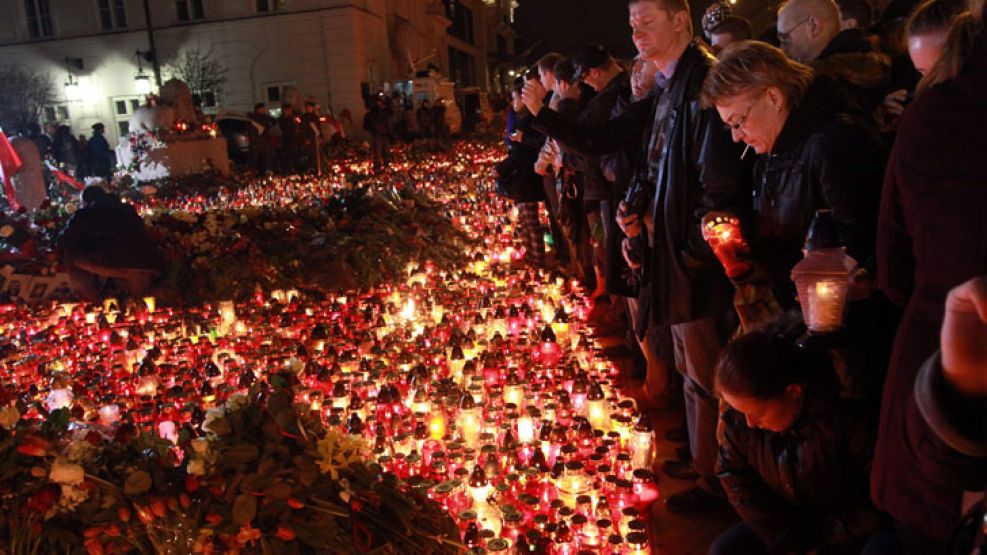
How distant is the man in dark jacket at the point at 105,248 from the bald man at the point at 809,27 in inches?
210

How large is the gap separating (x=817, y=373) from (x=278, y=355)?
11.6 feet

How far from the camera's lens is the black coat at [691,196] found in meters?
2.76

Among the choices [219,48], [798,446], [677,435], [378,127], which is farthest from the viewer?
[219,48]

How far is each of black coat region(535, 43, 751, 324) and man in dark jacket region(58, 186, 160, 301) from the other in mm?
4909

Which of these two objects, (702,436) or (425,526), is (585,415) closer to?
(702,436)

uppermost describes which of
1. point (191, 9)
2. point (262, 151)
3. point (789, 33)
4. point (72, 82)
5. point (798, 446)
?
point (191, 9)

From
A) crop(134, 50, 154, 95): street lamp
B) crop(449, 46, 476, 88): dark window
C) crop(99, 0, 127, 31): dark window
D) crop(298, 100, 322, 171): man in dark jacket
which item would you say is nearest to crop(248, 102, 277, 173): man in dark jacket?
crop(298, 100, 322, 171): man in dark jacket

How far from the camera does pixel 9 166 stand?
1086cm

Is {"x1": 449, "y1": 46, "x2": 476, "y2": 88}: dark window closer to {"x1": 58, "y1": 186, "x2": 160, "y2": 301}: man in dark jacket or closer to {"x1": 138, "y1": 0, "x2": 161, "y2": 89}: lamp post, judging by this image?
{"x1": 138, "y1": 0, "x2": 161, "y2": 89}: lamp post

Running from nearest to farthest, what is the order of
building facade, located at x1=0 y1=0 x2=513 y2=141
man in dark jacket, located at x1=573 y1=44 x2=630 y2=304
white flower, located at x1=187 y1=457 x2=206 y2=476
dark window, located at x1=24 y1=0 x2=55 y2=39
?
white flower, located at x1=187 y1=457 x2=206 y2=476 → man in dark jacket, located at x1=573 y1=44 x2=630 y2=304 → building facade, located at x1=0 y1=0 x2=513 y2=141 → dark window, located at x1=24 y1=0 x2=55 y2=39

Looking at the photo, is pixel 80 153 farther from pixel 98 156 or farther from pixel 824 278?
pixel 824 278

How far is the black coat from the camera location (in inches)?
109

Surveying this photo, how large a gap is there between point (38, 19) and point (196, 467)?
123 feet

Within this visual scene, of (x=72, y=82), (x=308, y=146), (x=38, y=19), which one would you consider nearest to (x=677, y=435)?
(x=308, y=146)
